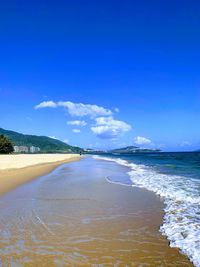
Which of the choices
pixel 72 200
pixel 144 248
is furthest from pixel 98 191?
pixel 144 248

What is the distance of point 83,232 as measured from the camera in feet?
23.4

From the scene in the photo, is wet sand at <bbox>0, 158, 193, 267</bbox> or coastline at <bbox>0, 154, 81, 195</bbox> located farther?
coastline at <bbox>0, 154, 81, 195</bbox>

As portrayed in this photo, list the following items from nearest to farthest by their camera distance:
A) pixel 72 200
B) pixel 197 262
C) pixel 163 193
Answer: pixel 197 262, pixel 72 200, pixel 163 193

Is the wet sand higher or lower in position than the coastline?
lower

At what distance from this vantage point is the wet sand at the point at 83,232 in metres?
5.37

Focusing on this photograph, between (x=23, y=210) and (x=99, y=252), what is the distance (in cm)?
479

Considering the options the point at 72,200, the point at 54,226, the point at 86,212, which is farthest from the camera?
the point at 72,200

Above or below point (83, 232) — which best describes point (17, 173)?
above

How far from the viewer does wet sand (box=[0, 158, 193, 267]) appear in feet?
17.6

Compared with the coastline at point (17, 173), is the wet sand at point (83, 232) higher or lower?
lower

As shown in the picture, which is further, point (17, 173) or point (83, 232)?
point (17, 173)

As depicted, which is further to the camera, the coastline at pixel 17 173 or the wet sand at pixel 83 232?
the coastline at pixel 17 173

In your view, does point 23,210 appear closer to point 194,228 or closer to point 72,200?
point 72,200

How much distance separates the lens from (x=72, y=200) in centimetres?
1156
